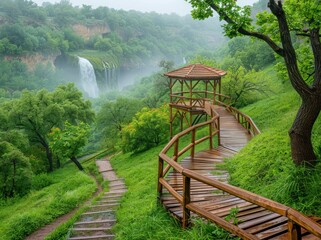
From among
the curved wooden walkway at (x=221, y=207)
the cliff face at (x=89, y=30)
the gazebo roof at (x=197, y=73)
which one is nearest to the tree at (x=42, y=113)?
the gazebo roof at (x=197, y=73)

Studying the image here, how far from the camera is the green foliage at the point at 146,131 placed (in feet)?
78.9

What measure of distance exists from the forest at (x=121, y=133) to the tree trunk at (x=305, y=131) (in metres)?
0.12

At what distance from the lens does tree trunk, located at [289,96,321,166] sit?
5441 millimetres

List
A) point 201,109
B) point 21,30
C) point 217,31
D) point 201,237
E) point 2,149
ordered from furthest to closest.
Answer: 1. point 217,31
2. point 21,30
3. point 2,149
4. point 201,109
5. point 201,237

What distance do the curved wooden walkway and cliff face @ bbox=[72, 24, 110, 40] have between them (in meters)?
117

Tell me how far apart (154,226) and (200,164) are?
12.4ft

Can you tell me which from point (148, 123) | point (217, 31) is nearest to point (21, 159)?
point (148, 123)

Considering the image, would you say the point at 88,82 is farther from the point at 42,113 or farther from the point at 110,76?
the point at 42,113

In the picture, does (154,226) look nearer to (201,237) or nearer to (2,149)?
(201,237)

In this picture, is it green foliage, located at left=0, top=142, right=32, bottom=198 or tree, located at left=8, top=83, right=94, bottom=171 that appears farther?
tree, located at left=8, top=83, right=94, bottom=171

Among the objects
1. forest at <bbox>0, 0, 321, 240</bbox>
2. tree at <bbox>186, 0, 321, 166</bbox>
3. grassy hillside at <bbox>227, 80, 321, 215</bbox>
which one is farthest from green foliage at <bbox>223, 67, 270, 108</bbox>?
tree at <bbox>186, 0, 321, 166</bbox>

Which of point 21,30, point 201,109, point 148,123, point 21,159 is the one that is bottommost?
point 21,159

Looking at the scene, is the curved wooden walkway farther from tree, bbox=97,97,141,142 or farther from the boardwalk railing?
tree, bbox=97,97,141,142

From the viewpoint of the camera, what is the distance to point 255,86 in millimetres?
25500
